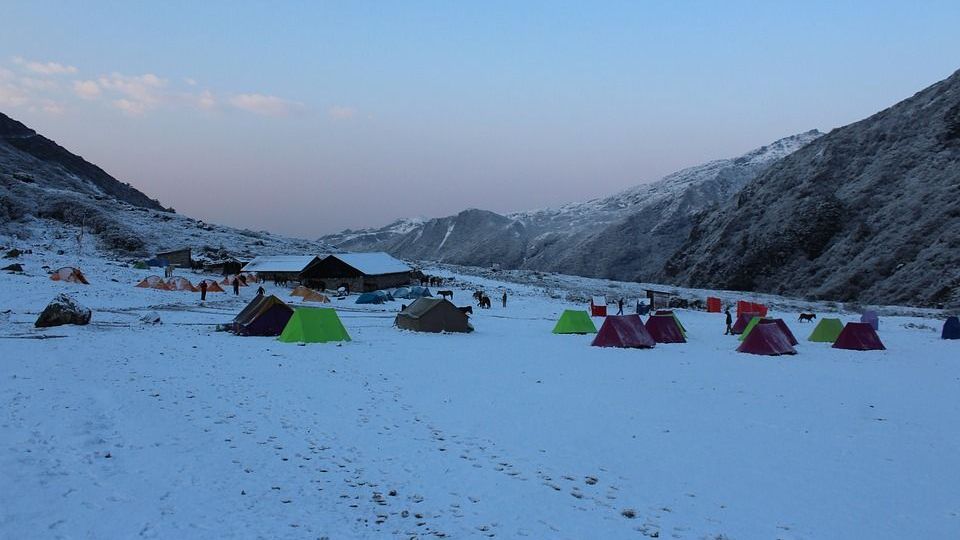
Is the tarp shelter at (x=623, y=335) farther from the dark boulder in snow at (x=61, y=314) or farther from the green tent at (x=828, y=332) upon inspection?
the dark boulder in snow at (x=61, y=314)

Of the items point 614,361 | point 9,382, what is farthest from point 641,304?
point 9,382

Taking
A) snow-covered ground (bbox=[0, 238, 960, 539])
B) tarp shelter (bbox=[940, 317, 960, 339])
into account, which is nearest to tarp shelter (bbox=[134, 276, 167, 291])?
snow-covered ground (bbox=[0, 238, 960, 539])

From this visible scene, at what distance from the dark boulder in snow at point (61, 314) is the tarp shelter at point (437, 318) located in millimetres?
14341

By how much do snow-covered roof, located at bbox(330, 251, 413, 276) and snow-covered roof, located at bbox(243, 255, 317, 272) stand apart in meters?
4.42

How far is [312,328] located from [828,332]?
82.5 ft

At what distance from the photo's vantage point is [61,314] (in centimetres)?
2327

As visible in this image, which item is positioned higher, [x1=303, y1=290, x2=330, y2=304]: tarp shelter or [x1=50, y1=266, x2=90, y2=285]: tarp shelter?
[x1=50, y1=266, x2=90, y2=285]: tarp shelter

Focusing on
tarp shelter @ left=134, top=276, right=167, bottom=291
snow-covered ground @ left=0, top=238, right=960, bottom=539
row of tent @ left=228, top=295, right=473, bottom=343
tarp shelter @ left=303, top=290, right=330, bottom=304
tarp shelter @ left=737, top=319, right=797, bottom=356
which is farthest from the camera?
tarp shelter @ left=303, top=290, right=330, bottom=304

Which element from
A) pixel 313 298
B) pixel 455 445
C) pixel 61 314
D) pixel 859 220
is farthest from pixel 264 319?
pixel 859 220

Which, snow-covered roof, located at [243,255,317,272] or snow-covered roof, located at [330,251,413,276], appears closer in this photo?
snow-covered roof, located at [330,251,413,276]

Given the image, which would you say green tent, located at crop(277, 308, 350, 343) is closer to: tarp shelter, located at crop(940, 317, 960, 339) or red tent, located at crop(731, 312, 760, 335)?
red tent, located at crop(731, 312, 760, 335)

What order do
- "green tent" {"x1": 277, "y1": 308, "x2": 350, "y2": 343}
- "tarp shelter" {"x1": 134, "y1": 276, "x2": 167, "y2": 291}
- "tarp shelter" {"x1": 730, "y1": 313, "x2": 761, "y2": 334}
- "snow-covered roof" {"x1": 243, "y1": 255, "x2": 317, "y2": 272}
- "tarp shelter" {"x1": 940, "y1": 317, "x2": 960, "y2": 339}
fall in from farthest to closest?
"snow-covered roof" {"x1": 243, "y1": 255, "x2": 317, "y2": 272} → "tarp shelter" {"x1": 134, "y1": 276, "x2": 167, "y2": 291} → "tarp shelter" {"x1": 730, "y1": 313, "x2": 761, "y2": 334} → "tarp shelter" {"x1": 940, "y1": 317, "x2": 960, "y2": 339} → "green tent" {"x1": 277, "y1": 308, "x2": 350, "y2": 343}

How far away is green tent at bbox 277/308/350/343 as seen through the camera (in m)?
23.8

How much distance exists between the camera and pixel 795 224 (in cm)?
8644
